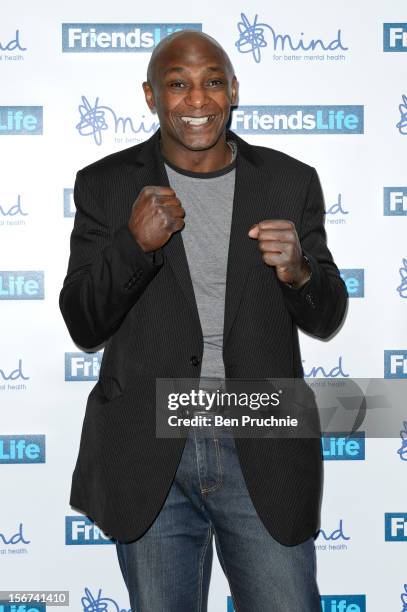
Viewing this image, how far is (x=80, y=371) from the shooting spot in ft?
8.51

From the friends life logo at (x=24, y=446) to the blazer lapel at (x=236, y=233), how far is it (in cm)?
111

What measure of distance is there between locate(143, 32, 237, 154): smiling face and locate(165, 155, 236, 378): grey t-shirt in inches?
3.5

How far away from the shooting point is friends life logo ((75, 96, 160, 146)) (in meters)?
2.53

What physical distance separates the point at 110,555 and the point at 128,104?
61.0 inches

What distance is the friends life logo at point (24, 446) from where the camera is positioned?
258 centimetres

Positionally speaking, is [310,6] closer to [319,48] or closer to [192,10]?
[319,48]

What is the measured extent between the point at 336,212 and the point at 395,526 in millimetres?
1112

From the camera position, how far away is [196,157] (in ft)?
6.14

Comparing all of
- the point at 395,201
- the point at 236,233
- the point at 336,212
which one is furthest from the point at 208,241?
the point at 395,201

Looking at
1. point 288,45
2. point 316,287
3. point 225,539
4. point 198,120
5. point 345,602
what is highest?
point 288,45

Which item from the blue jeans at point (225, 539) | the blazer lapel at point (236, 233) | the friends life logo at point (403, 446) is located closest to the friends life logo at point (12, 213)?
the blazer lapel at point (236, 233)

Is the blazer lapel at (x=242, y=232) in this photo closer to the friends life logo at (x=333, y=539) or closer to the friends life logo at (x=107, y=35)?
the friends life logo at (x=107, y=35)

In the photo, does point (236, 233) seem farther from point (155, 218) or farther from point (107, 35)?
point (107, 35)

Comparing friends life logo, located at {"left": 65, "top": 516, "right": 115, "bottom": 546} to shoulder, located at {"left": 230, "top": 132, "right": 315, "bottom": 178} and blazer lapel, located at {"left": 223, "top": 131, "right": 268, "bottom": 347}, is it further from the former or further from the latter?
shoulder, located at {"left": 230, "top": 132, "right": 315, "bottom": 178}
